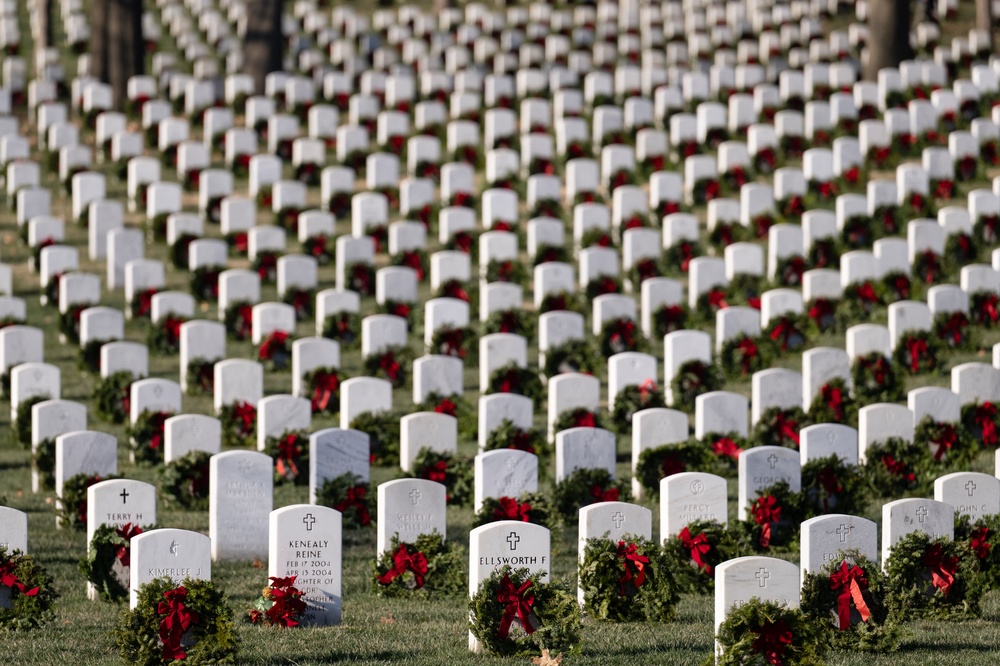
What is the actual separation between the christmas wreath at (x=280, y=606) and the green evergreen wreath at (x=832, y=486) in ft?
13.5

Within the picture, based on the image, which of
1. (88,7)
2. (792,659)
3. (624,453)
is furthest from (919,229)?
(88,7)

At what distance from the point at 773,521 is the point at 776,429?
258 cm

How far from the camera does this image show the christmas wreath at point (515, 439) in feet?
45.4

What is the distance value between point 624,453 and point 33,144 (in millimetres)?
12938

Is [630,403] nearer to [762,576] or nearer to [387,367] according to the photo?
[387,367]

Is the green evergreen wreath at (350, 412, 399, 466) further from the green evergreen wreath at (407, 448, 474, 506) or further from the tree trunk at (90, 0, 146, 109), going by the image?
the tree trunk at (90, 0, 146, 109)

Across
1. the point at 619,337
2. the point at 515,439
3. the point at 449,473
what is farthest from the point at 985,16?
the point at 449,473

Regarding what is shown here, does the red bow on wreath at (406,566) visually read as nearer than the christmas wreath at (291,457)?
Yes

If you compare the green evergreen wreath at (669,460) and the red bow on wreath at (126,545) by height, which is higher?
the green evergreen wreath at (669,460)

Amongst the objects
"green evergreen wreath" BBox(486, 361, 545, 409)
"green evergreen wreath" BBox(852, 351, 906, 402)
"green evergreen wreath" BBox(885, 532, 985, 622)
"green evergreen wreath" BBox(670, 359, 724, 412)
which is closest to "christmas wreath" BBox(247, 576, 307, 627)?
"green evergreen wreath" BBox(885, 532, 985, 622)

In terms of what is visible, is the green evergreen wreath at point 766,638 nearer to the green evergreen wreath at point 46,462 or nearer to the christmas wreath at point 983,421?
the christmas wreath at point 983,421

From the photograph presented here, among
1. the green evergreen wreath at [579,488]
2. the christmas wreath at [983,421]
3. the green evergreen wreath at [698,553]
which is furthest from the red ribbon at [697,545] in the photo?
the christmas wreath at [983,421]

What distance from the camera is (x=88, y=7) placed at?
33.4 m

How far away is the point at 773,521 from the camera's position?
12.0m
